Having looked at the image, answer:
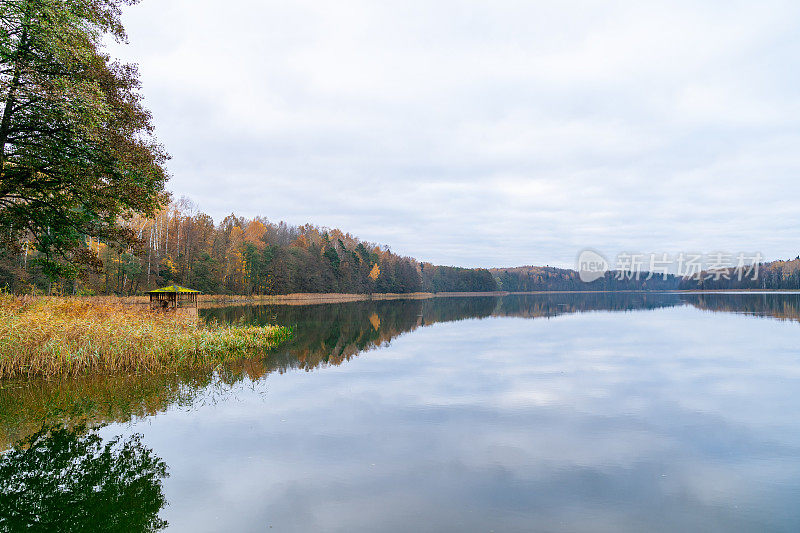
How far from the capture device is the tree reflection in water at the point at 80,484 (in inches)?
198

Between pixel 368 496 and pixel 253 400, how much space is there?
565 centimetres

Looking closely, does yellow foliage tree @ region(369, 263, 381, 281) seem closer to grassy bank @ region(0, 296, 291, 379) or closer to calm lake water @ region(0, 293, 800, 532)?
grassy bank @ region(0, 296, 291, 379)

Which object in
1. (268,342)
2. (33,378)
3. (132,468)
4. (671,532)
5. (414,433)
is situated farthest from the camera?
(268,342)

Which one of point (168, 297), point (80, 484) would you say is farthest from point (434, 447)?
point (168, 297)

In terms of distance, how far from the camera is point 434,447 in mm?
7672

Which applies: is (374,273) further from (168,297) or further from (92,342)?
(92,342)

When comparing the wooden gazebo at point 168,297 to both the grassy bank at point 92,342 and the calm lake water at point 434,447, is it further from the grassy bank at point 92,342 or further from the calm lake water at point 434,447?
the calm lake water at point 434,447

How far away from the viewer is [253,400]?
10617mm

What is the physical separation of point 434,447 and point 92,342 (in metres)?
10.4

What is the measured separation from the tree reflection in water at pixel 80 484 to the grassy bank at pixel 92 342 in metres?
4.80

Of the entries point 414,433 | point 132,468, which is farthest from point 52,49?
point 414,433

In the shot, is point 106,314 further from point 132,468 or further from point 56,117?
point 132,468

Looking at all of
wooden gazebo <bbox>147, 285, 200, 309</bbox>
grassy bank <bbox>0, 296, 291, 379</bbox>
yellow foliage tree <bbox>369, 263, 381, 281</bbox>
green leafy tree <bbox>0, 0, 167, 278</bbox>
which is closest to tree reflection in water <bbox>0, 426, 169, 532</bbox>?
grassy bank <bbox>0, 296, 291, 379</bbox>

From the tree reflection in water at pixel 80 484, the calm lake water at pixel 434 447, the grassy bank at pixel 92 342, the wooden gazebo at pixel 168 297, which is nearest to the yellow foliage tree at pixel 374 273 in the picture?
the wooden gazebo at pixel 168 297
